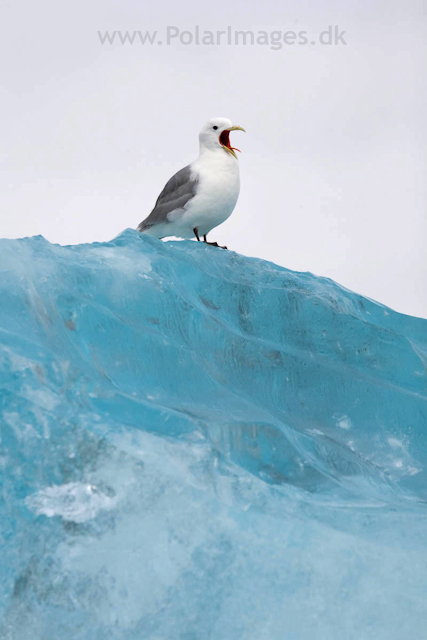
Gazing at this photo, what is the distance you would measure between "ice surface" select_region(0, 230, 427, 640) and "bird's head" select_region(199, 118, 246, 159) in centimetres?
127

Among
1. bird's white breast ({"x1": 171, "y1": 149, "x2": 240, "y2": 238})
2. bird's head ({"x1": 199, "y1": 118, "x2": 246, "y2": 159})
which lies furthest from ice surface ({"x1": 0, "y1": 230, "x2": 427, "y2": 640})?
bird's head ({"x1": 199, "y1": 118, "x2": 246, "y2": 159})

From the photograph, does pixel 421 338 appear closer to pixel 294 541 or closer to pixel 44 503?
pixel 294 541

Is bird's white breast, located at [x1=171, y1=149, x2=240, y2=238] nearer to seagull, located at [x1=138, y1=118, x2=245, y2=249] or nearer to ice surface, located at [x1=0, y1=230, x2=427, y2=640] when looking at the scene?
seagull, located at [x1=138, y1=118, x2=245, y2=249]

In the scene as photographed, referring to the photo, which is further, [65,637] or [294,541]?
[294,541]

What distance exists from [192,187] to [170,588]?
2.42 meters

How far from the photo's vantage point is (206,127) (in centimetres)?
422

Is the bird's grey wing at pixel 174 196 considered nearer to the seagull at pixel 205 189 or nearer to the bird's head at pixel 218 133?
the seagull at pixel 205 189

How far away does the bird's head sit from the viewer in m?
4.19

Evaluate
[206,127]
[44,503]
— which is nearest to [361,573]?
[44,503]

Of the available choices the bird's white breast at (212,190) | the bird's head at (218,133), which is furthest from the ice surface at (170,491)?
the bird's head at (218,133)

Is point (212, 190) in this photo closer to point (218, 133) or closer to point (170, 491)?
point (218, 133)

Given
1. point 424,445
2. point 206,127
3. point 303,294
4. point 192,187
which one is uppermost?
point 206,127

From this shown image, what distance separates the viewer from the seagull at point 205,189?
410 centimetres

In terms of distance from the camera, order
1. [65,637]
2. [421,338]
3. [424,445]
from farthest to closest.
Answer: [421,338] → [424,445] → [65,637]
